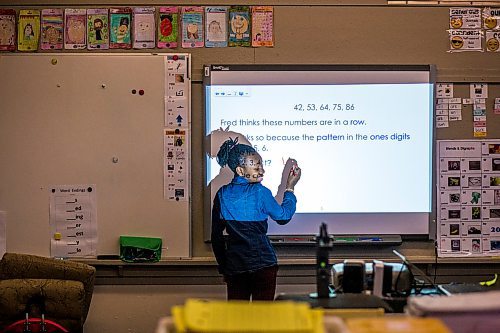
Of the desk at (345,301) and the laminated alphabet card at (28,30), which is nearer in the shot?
the desk at (345,301)

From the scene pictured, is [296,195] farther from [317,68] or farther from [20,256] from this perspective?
[20,256]

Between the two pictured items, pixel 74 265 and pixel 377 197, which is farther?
pixel 377 197

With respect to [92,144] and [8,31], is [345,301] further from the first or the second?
[8,31]

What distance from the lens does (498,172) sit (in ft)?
14.1

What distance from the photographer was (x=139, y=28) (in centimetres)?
425

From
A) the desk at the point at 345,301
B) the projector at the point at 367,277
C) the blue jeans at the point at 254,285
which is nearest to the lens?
the desk at the point at 345,301

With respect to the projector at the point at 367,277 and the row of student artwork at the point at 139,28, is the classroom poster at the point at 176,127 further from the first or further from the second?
the projector at the point at 367,277

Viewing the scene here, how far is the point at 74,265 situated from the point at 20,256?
32cm

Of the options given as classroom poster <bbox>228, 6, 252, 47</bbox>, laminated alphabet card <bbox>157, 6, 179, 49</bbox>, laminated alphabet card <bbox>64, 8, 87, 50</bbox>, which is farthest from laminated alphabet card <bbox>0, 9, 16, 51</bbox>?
classroom poster <bbox>228, 6, 252, 47</bbox>

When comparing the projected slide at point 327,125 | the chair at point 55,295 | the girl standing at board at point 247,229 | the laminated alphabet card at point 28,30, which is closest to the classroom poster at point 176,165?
the projected slide at point 327,125

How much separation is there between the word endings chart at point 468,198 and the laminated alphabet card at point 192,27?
5.37ft

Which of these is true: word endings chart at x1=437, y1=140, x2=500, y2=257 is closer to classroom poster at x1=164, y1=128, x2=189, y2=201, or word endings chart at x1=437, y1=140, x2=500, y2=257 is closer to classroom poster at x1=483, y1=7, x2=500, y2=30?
classroom poster at x1=483, y1=7, x2=500, y2=30

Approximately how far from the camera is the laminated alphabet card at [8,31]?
4262mm

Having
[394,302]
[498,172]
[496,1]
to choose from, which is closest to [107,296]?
[394,302]
